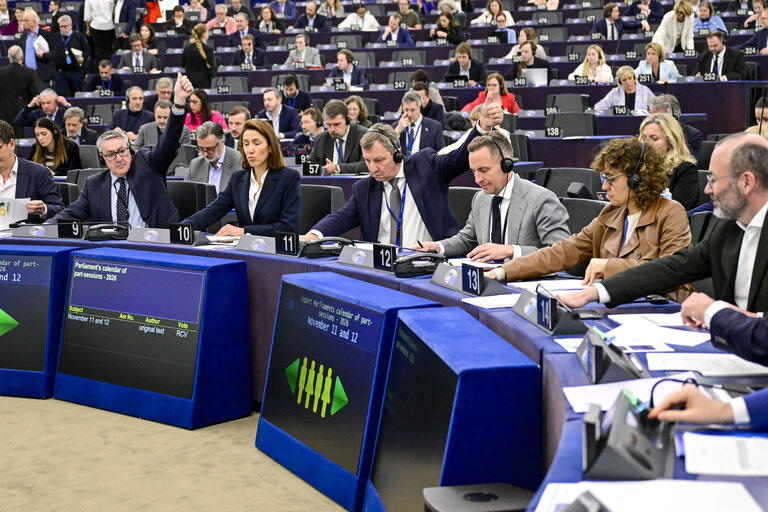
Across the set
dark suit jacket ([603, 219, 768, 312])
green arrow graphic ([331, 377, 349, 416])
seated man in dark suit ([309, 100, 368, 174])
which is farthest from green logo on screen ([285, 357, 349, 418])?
seated man in dark suit ([309, 100, 368, 174])

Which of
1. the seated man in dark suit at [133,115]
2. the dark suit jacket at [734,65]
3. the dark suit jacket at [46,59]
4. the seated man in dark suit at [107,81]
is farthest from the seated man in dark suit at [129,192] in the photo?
the dark suit jacket at [46,59]

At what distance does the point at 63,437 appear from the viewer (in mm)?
3717

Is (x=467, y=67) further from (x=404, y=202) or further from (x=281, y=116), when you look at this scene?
(x=404, y=202)

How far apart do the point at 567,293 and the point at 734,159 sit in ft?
2.02

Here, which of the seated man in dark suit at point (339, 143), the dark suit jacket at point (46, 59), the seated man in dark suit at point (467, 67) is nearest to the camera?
the seated man in dark suit at point (339, 143)

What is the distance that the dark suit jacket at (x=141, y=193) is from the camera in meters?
4.94

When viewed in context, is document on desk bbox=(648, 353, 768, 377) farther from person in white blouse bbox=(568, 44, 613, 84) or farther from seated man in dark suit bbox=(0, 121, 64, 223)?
person in white blouse bbox=(568, 44, 613, 84)

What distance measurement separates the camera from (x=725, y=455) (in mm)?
1544

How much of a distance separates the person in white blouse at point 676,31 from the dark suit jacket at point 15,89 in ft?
25.5

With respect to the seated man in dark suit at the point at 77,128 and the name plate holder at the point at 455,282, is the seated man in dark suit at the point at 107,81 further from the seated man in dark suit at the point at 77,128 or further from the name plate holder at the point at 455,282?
the name plate holder at the point at 455,282

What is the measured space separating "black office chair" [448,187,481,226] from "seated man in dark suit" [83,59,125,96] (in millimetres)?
8285

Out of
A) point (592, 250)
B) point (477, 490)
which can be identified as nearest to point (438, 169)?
point (592, 250)

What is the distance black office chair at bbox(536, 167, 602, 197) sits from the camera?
19.7 feet

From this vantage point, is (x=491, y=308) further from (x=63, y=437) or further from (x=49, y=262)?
(x=49, y=262)
